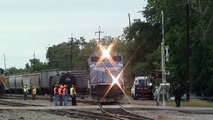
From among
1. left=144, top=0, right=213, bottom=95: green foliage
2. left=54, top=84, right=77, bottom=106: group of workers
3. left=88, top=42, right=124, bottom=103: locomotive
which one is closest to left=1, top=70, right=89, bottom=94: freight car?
left=54, top=84, right=77, bottom=106: group of workers

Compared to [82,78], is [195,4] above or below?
above

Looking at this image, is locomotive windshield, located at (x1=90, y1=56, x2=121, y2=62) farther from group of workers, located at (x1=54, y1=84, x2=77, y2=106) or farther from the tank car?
group of workers, located at (x1=54, y1=84, x2=77, y2=106)

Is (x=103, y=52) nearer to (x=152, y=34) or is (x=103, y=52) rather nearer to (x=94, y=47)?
(x=152, y=34)

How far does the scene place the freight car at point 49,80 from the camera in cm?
5526

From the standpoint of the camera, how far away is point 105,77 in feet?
130

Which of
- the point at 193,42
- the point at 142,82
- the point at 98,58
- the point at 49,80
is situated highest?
the point at 193,42

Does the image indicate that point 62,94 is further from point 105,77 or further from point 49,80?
point 49,80

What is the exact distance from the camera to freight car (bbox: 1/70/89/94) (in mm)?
55259

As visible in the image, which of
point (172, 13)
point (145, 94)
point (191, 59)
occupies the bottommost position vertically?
point (145, 94)

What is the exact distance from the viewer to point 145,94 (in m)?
58.4

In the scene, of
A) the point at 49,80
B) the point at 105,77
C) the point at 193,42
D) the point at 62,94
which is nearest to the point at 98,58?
the point at 105,77

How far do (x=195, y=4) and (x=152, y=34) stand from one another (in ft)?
86.3

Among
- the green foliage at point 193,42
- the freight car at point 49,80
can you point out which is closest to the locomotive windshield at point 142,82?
the green foliage at point 193,42

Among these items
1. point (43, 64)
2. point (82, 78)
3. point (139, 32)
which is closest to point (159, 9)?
point (82, 78)
